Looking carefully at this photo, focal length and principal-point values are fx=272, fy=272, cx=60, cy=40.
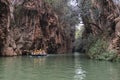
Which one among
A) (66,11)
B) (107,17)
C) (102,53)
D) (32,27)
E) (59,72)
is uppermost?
(66,11)

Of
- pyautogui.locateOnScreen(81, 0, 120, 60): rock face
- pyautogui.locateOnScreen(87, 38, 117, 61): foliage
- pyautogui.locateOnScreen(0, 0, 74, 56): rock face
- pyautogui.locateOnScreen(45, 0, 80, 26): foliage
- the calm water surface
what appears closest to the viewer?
the calm water surface

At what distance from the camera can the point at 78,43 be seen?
266 ft

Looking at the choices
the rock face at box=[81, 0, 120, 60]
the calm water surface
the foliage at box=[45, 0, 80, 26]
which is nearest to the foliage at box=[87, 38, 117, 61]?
the rock face at box=[81, 0, 120, 60]

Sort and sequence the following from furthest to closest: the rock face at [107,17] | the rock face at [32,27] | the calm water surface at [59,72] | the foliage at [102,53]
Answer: the rock face at [32,27], the rock face at [107,17], the foliage at [102,53], the calm water surface at [59,72]

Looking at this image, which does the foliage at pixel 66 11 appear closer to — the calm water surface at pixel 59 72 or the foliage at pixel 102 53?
the foliage at pixel 102 53

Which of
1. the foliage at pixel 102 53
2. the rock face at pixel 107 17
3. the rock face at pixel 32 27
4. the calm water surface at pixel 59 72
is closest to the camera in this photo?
the calm water surface at pixel 59 72

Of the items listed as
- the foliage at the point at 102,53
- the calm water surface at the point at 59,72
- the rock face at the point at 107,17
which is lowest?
the calm water surface at the point at 59,72

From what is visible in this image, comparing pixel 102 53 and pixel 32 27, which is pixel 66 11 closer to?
pixel 32 27

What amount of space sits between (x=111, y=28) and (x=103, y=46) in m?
2.47

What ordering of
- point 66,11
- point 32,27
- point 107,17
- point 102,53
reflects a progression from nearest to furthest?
point 102,53 < point 107,17 < point 66,11 < point 32,27

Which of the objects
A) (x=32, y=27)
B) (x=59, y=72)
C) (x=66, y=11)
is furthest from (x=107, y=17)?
(x=32, y=27)

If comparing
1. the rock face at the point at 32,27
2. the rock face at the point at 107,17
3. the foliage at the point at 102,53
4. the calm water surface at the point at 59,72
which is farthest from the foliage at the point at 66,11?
the calm water surface at the point at 59,72

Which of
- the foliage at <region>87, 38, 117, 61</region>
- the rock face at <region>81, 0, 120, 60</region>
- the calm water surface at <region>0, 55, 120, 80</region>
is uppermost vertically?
the rock face at <region>81, 0, 120, 60</region>

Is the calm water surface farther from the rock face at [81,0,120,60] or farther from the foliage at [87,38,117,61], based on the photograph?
the rock face at [81,0,120,60]
